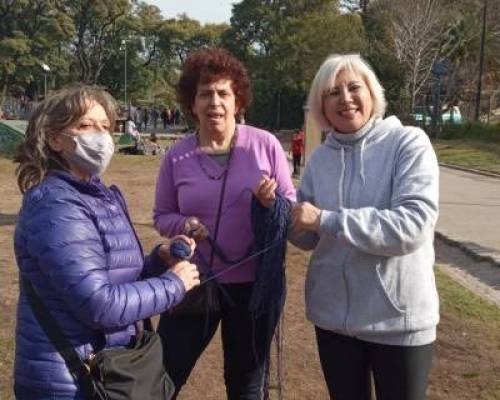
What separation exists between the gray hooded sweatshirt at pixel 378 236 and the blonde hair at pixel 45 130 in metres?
0.85

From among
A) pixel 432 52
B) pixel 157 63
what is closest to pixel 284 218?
pixel 432 52

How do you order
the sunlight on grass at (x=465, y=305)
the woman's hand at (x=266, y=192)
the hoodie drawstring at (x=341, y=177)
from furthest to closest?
the sunlight on grass at (x=465, y=305)
the woman's hand at (x=266, y=192)
the hoodie drawstring at (x=341, y=177)

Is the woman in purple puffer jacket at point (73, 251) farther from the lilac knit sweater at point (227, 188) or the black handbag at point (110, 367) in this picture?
the lilac knit sweater at point (227, 188)

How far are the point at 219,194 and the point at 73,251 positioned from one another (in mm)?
943

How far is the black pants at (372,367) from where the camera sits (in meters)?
2.24

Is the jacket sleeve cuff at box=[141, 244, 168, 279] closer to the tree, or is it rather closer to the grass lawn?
the grass lawn

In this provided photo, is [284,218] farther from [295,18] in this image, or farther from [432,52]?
[295,18]

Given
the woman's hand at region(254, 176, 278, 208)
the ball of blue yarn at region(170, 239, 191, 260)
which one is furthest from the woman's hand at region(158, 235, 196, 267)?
the woman's hand at region(254, 176, 278, 208)

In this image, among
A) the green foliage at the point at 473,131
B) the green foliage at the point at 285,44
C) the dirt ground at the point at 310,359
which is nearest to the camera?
the dirt ground at the point at 310,359

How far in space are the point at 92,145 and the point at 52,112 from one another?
150 millimetres

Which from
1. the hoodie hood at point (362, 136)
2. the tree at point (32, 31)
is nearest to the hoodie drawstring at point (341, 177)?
the hoodie hood at point (362, 136)

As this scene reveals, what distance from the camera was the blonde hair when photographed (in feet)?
6.31

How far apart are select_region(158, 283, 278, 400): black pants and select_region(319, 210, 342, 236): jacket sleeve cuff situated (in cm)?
64

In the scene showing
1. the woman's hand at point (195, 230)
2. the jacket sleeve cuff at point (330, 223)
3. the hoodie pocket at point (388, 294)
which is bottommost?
the hoodie pocket at point (388, 294)
